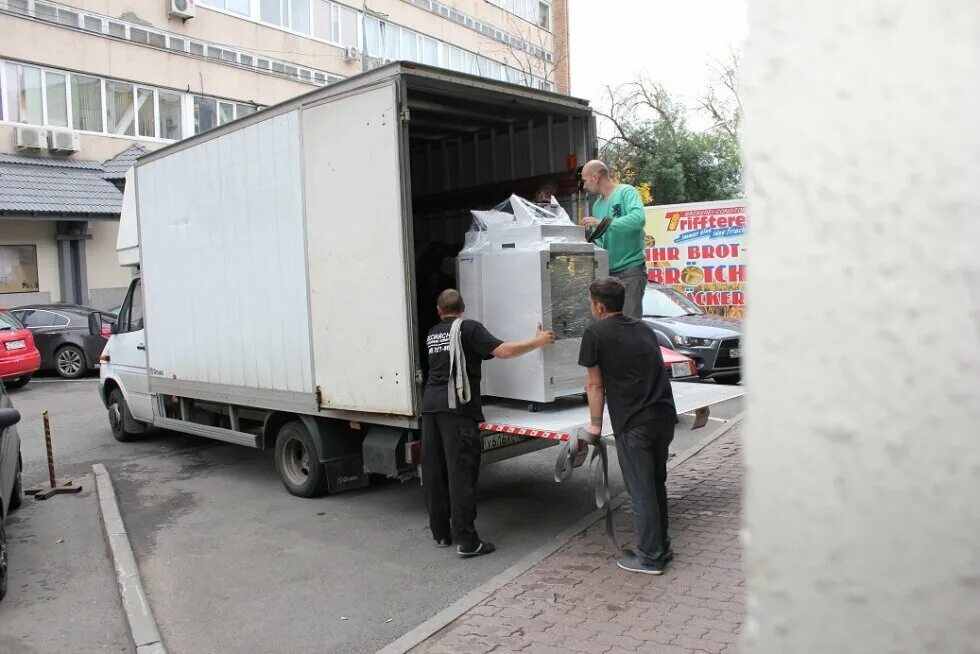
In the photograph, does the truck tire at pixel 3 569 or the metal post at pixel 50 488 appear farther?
the metal post at pixel 50 488

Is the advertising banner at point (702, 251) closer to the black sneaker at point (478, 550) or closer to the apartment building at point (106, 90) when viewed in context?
the apartment building at point (106, 90)

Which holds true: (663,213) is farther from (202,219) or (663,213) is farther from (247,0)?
(247,0)

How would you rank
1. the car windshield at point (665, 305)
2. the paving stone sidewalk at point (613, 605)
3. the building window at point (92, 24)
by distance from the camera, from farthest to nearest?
1. the building window at point (92, 24)
2. the car windshield at point (665, 305)
3. the paving stone sidewalk at point (613, 605)

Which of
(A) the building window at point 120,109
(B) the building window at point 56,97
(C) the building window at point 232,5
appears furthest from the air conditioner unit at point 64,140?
(C) the building window at point 232,5

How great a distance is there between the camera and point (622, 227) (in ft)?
21.3

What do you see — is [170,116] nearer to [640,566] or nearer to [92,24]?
[92,24]

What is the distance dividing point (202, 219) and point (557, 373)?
3.96 metres

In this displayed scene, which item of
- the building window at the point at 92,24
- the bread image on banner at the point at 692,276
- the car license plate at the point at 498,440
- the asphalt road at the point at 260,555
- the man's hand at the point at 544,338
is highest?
the building window at the point at 92,24

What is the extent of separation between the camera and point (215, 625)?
4883mm

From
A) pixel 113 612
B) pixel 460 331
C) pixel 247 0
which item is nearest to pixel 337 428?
pixel 460 331

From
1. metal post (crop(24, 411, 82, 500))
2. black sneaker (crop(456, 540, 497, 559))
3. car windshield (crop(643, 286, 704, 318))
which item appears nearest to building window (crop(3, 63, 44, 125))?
metal post (crop(24, 411, 82, 500))

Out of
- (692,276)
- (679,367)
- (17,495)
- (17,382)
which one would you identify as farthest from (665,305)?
(17,382)

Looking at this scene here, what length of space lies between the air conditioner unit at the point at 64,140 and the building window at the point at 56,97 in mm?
459

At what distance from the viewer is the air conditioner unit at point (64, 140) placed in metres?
21.4
